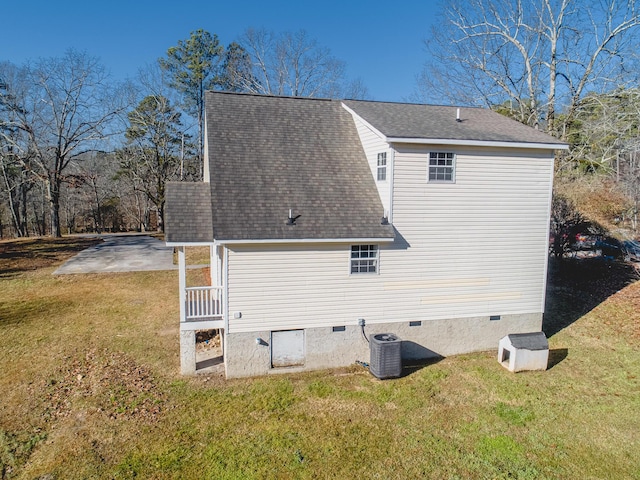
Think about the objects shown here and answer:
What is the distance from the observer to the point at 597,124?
21047 millimetres

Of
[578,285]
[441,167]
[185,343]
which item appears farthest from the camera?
[578,285]

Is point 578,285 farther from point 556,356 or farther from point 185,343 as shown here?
point 185,343

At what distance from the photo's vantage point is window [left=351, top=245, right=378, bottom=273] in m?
11.3

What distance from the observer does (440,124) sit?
41.8 ft

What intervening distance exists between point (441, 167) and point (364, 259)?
132 inches

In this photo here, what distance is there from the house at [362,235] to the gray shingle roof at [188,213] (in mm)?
45

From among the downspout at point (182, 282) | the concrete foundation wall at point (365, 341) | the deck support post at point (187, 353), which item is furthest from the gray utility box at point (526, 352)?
the downspout at point (182, 282)

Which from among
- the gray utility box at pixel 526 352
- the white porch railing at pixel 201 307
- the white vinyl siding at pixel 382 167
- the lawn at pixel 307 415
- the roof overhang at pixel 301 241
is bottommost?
the lawn at pixel 307 415

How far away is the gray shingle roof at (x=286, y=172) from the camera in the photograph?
10.7m

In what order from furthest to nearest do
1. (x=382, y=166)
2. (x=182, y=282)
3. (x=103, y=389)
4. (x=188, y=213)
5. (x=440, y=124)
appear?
(x=440, y=124)
(x=382, y=166)
(x=188, y=213)
(x=182, y=282)
(x=103, y=389)

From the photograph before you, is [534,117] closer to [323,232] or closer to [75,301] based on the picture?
[323,232]

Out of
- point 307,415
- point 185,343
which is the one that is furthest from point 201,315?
point 307,415

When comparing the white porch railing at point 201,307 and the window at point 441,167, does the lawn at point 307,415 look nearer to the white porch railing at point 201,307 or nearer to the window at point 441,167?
the white porch railing at point 201,307

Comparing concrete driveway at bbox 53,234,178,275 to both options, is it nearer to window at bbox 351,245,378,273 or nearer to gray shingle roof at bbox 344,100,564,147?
window at bbox 351,245,378,273
